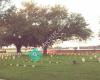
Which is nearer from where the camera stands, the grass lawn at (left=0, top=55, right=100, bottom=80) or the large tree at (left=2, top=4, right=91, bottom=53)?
the grass lawn at (left=0, top=55, right=100, bottom=80)

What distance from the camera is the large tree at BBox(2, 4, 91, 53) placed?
69.8 meters

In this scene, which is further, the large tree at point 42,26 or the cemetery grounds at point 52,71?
the large tree at point 42,26

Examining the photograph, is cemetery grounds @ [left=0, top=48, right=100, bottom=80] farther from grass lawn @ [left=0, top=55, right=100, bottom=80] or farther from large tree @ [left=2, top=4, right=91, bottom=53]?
large tree @ [left=2, top=4, right=91, bottom=53]

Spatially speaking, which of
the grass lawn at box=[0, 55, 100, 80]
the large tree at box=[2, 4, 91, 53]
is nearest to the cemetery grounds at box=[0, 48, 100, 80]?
the grass lawn at box=[0, 55, 100, 80]

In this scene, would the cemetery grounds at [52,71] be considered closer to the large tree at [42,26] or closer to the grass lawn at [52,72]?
the grass lawn at [52,72]

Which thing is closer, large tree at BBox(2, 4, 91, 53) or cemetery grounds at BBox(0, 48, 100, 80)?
cemetery grounds at BBox(0, 48, 100, 80)

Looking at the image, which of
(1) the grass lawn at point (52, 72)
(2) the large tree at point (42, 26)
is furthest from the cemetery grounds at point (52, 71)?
(2) the large tree at point (42, 26)

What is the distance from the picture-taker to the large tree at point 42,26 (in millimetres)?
69812

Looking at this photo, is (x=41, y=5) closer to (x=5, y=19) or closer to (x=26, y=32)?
(x=26, y=32)

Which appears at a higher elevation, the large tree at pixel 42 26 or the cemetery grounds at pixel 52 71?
the large tree at pixel 42 26

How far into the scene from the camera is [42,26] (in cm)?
7119

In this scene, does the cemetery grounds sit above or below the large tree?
below

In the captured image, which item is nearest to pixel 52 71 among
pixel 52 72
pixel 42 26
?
pixel 52 72

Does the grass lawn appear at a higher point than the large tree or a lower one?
lower
